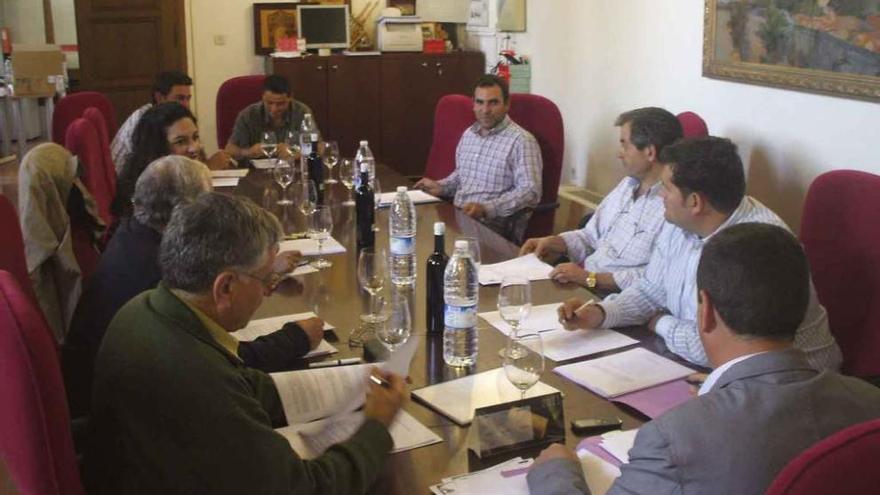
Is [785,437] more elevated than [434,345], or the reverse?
[785,437]

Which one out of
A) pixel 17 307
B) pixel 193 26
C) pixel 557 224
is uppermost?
pixel 193 26

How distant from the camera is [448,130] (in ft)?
15.1

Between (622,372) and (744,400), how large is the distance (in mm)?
645

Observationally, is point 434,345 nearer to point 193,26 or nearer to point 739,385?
point 739,385

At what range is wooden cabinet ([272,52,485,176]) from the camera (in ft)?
20.9

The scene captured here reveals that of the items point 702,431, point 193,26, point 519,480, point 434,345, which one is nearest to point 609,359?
point 434,345

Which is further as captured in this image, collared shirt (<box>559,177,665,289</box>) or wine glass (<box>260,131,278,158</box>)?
wine glass (<box>260,131,278,158</box>)

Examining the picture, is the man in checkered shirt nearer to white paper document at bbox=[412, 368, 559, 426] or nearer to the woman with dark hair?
the woman with dark hair

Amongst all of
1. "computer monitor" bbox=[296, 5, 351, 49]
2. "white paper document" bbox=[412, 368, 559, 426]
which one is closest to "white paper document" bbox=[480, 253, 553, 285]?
"white paper document" bbox=[412, 368, 559, 426]

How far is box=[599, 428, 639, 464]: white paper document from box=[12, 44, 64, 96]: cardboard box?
266 inches

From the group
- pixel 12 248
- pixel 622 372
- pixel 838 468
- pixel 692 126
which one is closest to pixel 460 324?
pixel 622 372

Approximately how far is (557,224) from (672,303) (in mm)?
2697

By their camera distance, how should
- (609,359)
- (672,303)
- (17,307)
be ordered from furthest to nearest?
(672,303) → (609,359) → (17,307)

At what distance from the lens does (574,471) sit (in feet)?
4.55
